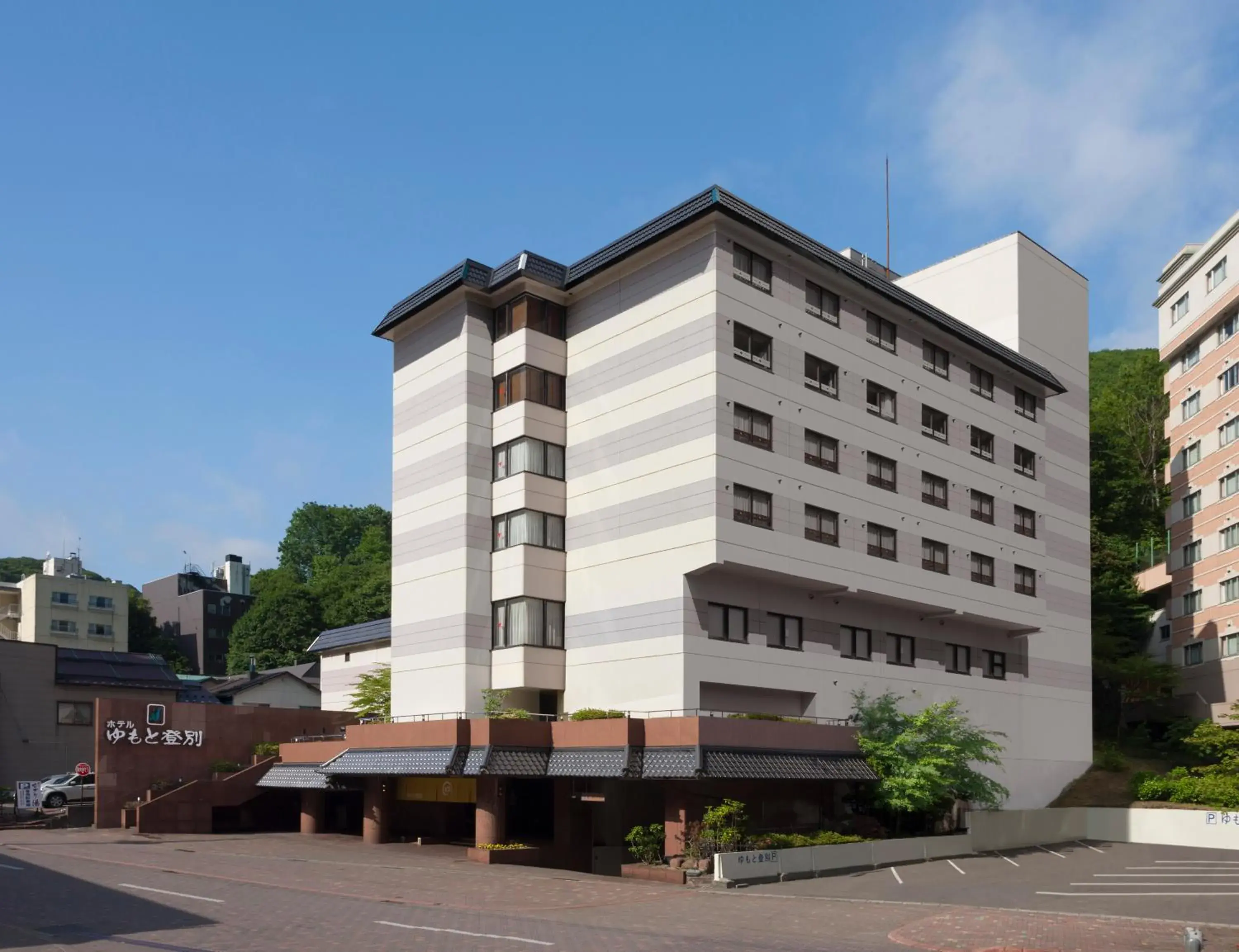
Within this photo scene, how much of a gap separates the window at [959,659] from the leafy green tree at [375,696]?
2693 centimetres

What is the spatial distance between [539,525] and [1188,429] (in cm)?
5080

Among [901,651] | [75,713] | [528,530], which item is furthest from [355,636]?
[901,651]

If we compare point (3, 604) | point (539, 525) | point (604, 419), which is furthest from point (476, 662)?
point (3, 604)

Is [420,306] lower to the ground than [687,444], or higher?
higher

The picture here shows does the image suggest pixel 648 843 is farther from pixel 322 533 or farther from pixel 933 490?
pixel 322 533

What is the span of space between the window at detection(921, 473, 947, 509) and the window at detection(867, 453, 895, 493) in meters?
2.20

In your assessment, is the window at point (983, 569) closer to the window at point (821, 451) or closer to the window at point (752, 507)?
the window at point (821, 451)

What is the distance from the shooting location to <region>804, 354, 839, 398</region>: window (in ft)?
162

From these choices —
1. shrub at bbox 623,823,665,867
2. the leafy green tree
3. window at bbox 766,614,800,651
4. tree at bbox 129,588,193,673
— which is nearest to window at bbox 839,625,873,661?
window at bbox 766,614,800,651

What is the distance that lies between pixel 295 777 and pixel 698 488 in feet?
72.3

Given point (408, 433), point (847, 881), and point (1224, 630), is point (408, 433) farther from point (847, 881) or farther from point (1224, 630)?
point (1224, 630)

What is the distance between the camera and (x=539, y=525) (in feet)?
160

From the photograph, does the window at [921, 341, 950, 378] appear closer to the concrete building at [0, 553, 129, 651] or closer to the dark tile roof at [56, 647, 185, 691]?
the dark tile roof at [56, 647, 185, 691]

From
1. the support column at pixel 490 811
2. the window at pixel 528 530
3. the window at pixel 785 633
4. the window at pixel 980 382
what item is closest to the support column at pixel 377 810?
Answer: the support column at pixel 490 811
